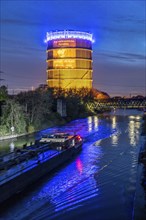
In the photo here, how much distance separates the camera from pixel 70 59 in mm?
188000

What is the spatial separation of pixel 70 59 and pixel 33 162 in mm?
153277

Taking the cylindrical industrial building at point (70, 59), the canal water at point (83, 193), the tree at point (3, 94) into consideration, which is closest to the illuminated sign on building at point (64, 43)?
the cylindrical industrial building at point (70, 59)

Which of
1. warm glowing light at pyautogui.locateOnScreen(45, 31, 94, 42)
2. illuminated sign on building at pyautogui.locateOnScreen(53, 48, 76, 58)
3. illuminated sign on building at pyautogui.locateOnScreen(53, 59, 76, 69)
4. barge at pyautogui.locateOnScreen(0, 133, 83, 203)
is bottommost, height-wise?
barge at pyautogui.locateOnScreen(0, 133, 83, 203)

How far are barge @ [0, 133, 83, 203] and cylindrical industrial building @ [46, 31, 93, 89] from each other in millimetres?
137670

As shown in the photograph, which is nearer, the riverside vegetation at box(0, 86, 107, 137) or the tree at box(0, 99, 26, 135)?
the tree at box(0, 99, 26, 135)

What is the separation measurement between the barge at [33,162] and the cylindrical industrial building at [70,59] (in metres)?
138

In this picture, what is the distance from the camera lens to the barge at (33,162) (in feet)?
101

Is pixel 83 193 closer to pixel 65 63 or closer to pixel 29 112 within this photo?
pixel 29 112

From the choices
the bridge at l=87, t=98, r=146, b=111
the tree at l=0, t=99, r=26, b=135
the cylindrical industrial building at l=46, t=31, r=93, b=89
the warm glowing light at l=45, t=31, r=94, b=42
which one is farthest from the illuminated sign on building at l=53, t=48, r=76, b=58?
the tree at l=0, t=99, r=26, b=135

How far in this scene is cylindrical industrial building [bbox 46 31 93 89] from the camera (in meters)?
189

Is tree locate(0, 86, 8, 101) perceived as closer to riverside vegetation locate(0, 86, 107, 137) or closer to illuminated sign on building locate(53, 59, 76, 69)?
riverside vegetation locate(0, 86, 107, 137)

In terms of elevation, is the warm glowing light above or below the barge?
above

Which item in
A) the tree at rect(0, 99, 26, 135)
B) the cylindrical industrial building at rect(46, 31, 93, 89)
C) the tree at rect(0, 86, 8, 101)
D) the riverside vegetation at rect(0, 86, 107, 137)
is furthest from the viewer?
the cylindrical industrial building at rect(46, 31, 93, 89)

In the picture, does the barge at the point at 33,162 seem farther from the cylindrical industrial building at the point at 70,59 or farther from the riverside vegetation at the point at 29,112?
the cylindrical industrial building at the point at 70,59
